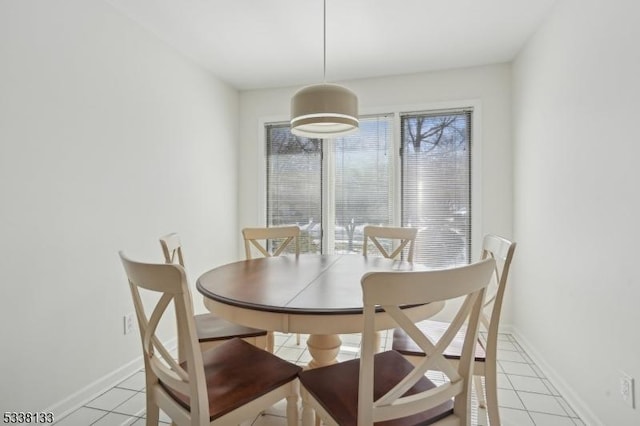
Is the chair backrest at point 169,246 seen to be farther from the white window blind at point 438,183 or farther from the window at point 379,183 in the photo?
the white window blind at point 438,183

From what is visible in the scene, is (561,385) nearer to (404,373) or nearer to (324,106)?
(404,373)

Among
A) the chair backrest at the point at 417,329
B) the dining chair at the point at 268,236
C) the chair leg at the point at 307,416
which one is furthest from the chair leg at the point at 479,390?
the dining chair at the point at 268,236

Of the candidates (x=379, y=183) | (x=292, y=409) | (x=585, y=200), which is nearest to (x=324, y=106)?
(x=292, y=409)

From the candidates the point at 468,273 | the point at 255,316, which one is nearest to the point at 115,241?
the point at 255,316

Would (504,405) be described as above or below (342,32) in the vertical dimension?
below

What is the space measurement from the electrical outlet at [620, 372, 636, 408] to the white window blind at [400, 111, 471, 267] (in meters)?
1.70

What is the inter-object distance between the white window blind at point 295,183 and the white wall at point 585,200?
6.27 ft

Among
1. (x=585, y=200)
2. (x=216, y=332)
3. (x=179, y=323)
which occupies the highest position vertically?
(x=585, y=200)

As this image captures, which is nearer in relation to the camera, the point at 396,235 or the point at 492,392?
the point at 492,392

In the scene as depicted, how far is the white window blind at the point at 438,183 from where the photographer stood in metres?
3.18

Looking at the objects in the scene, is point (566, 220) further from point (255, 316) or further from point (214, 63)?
point (214, 63)

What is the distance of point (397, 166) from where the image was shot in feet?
10.9

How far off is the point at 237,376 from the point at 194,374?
291mm

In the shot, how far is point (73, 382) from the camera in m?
1.92
